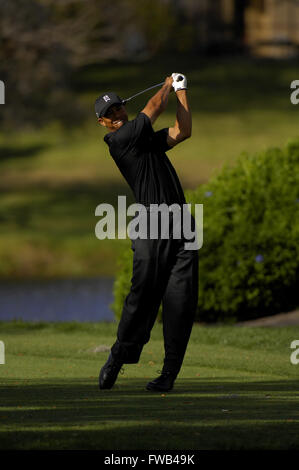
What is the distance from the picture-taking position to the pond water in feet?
63.1

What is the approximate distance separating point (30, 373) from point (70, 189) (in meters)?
26.0

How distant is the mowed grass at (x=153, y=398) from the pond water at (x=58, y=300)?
6549 mm

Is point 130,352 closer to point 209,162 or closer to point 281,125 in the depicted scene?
point 209,162

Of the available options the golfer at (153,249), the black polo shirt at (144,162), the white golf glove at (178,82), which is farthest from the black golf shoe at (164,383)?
the white golf glove at (178,82)

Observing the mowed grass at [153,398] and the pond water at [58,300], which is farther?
the pond water at [58,300]

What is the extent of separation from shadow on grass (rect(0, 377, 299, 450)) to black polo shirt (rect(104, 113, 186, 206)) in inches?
55.4

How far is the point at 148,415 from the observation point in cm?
696

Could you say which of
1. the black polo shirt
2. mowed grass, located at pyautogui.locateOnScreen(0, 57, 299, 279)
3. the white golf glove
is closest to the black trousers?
the black polo shirt

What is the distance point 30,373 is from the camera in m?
9.22

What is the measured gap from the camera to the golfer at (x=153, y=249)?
7969 mm

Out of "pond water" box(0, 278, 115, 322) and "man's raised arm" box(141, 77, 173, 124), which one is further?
"pond water" box(0, 278, 115, 322)

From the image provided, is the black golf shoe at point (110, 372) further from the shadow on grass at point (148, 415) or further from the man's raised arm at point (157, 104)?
the man's raised arm at point (157, 104)

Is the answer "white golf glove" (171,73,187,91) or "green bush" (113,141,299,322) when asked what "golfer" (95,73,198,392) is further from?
"green bush" (113,141,299,322)
